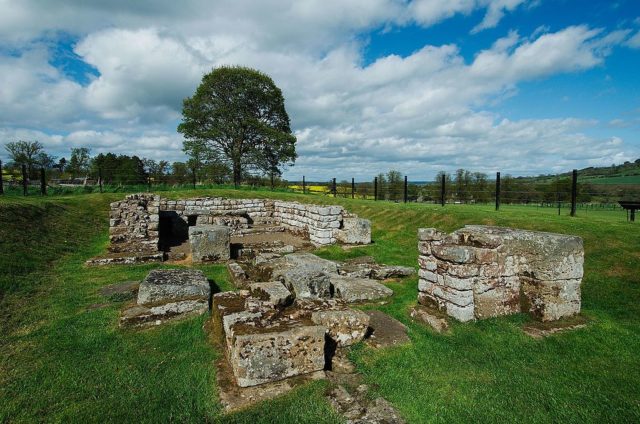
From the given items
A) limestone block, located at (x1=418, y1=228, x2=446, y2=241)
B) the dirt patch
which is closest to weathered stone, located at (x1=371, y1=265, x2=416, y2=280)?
limestone block, located at (x1=418, y1=228, x2=446, y2=241)

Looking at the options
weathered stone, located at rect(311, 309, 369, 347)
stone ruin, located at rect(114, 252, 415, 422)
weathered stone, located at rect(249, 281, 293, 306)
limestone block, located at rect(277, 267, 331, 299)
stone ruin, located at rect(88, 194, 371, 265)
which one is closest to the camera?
stone ruin, located at rect(114, 252, 415, 422)

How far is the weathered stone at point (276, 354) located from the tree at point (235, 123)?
27.5 metres

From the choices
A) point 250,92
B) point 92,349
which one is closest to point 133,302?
point 92,349

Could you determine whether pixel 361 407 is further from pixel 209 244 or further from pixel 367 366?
pixel 209 244

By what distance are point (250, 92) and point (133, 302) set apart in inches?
1077

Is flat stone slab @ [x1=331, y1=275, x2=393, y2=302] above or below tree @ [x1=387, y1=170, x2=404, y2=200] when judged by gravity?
below

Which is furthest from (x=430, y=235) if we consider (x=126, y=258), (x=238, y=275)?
(x=126, y=258)

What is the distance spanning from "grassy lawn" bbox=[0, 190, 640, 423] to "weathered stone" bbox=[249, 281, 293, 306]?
38.9 inches

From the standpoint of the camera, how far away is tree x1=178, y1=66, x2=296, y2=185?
30.2m

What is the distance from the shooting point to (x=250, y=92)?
1204 inches

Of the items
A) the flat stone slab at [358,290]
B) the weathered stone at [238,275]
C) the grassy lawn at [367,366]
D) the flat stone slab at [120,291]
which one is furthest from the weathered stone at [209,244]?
the flat stone slab at [358,290]

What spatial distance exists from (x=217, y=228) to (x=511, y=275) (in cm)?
836

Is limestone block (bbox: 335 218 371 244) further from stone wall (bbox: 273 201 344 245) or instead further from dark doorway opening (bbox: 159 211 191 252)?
dark doorway opening (bbox: 159 211 191 252)

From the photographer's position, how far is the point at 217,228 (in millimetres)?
10930
